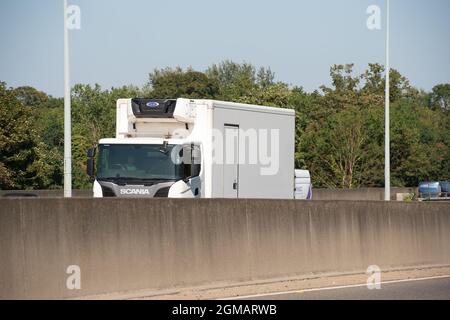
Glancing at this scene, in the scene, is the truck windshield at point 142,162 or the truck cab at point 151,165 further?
the truck windshield at point 142,162

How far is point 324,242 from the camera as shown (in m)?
21.2

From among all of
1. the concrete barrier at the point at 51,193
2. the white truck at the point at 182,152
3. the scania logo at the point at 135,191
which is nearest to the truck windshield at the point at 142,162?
the white truck at the point at 182,152

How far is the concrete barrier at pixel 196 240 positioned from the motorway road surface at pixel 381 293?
123 cm

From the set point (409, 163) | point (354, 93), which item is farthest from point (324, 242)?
point (354, 93)

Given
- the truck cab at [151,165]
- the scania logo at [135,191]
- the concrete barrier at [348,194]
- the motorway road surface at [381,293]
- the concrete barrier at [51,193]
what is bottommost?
the motorway road surface at [381,293]

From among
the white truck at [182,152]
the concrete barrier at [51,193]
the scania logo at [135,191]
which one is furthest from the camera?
the concrete barrier at [51,193]

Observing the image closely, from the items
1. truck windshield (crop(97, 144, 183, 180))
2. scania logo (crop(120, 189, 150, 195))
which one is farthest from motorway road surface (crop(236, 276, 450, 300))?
scania logo (crop(120, 189, 150, 195))

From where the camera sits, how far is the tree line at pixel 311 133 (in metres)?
63.3

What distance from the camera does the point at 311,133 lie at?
8144 centimetres

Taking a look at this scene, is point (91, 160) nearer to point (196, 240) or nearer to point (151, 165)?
point (151, 165)

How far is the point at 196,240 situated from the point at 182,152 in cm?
767

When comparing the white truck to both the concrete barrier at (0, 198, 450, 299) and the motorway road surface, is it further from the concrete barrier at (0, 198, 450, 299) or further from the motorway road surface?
the motorway road surface

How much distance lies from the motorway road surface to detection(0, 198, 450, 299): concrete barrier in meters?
1.23

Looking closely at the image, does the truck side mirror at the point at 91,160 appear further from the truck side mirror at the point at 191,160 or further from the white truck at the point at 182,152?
the truck side mirror at the point at 191,160
